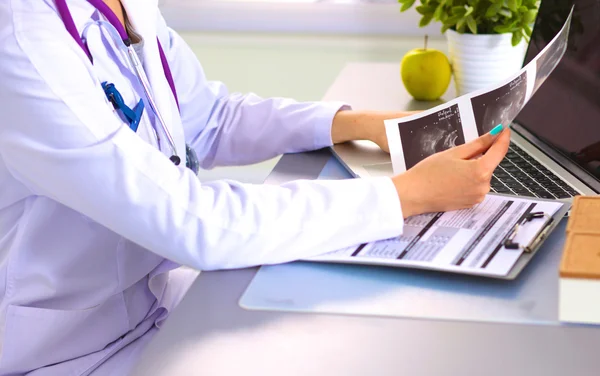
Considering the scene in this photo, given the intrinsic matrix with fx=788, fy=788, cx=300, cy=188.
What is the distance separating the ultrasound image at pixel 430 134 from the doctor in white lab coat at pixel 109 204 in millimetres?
50

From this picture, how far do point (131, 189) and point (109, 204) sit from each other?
31 mm

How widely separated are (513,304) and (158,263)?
551mm

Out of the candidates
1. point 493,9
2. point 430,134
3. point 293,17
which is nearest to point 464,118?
point 430,134

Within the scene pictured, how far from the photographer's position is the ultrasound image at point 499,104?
993 mm

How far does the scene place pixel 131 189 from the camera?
2.84ft

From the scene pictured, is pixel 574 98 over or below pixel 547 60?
below

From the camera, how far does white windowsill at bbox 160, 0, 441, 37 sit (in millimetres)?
2365

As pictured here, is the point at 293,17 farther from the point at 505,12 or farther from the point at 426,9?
the point at 505,12

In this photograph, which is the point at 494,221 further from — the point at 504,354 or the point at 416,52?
the point at 416,52

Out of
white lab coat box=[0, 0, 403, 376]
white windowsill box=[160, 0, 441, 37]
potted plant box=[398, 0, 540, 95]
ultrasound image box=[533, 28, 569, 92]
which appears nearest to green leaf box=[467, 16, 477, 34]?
potted plant box=[398, 0, 540, 95]

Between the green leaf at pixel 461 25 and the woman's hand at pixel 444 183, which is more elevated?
the green leaf at pixel 461 25

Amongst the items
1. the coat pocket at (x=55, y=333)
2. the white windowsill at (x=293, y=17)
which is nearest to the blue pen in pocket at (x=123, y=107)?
the coat pocket at (x=55, y=333)

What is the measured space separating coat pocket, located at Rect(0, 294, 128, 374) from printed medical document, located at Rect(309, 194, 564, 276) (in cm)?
36

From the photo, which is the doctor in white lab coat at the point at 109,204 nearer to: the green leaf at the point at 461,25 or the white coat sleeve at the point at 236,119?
Result: the white coat sleeve at the point at 236,119
